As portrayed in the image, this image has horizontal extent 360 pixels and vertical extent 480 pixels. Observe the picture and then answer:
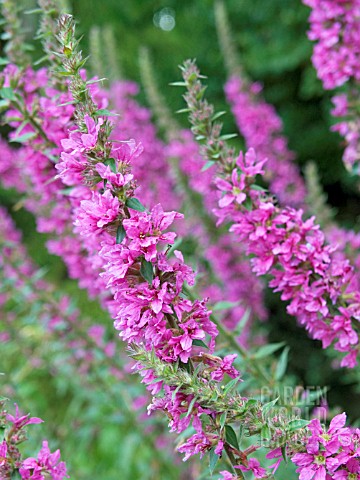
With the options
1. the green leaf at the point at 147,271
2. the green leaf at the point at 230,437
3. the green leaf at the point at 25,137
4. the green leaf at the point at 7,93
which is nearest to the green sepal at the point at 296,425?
the green leaf at the point at 230,437

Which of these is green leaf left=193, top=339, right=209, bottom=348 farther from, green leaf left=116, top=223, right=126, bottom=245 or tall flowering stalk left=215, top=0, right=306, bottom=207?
tall flowering stalk left=215, top=0, right=306, bottom=207

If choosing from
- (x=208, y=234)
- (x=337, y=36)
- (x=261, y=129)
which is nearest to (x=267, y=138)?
(x=261, y=129)

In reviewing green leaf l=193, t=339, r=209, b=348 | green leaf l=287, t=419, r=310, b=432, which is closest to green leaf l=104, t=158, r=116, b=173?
green leaf l=193, t=339, r=209, b=348

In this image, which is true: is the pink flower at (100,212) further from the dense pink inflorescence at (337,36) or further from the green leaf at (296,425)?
the dense pink inflorescence at (337,36)

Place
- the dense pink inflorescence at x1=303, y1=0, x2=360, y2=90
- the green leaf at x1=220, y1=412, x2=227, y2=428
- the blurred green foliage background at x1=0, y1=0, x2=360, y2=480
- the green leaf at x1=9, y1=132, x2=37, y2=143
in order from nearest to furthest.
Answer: the green leaf at x1=220, y1=412, x2=227, y2=428, the green leaf at x1=9, y1=132, x2=37, y2=143, the dense pink inflorescence at x1=303, y1=0, x2=360, y2=90, the blurred green foliage background at x1=0, y1=0, x2=360, y2=480

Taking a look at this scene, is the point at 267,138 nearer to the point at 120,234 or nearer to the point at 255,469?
the point at 120,234

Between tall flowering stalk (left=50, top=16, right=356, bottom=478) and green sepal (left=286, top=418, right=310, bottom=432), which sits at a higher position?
tall flowering stalk (left=50, top=16, right=356, bottom=478)
